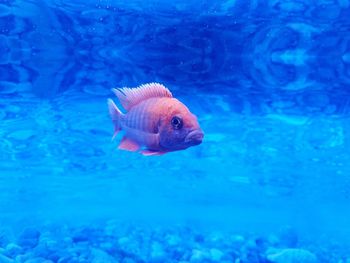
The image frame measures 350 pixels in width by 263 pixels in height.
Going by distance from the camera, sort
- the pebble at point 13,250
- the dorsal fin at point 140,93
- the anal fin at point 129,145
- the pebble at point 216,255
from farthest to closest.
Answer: the pebble at point 216,255 < the pebble at point 13,250 < the dorsal fin at point 140,93 < the anal fin at point 129,145

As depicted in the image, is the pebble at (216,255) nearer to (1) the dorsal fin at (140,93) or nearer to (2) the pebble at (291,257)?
(2) the pebble at (291,257)

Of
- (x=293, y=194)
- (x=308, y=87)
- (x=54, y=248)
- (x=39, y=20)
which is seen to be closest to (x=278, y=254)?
(x=308, y=87)

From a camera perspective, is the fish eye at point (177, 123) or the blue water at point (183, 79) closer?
the fish eye at point (177, 123)

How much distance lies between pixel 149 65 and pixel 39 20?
3667mm

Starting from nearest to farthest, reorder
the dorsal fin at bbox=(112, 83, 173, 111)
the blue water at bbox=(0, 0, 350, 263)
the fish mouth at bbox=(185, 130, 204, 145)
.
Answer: the fish mouth at bbox=(185, 130, 204, 145) → the dorsal fin at bbox=(112, 83, 173, 111) → the blue water at bbox=(0, 0, 350, 263)

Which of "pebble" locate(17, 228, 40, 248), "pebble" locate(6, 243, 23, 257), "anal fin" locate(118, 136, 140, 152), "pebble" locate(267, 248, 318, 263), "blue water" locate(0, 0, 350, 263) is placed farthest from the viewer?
"pebble" locate(17, 228, 40, 248)

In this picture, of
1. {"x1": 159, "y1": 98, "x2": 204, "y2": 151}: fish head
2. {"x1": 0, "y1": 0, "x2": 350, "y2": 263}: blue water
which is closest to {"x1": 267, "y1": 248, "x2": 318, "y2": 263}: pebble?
{"x1": 0, "y1": 0, "x2": 350, "y2": 263}: blue water

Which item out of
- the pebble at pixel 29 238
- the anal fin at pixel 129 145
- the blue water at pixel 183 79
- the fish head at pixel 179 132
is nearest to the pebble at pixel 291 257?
the blue water at pixel 183 79

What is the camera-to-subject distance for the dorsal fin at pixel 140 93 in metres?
4.08

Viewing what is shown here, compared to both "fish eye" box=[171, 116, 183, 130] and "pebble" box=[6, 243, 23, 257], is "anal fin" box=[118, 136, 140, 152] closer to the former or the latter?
"fish eye" box=[171, 116, 183, 130]

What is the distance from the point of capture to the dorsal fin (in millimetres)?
4078

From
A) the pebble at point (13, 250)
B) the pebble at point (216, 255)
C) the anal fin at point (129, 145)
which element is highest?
the pebble at point (216, 255)

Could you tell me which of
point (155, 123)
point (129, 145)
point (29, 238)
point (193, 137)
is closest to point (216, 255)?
point (29, 238)

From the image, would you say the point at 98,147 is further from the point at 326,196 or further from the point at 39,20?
the point at 326,196
